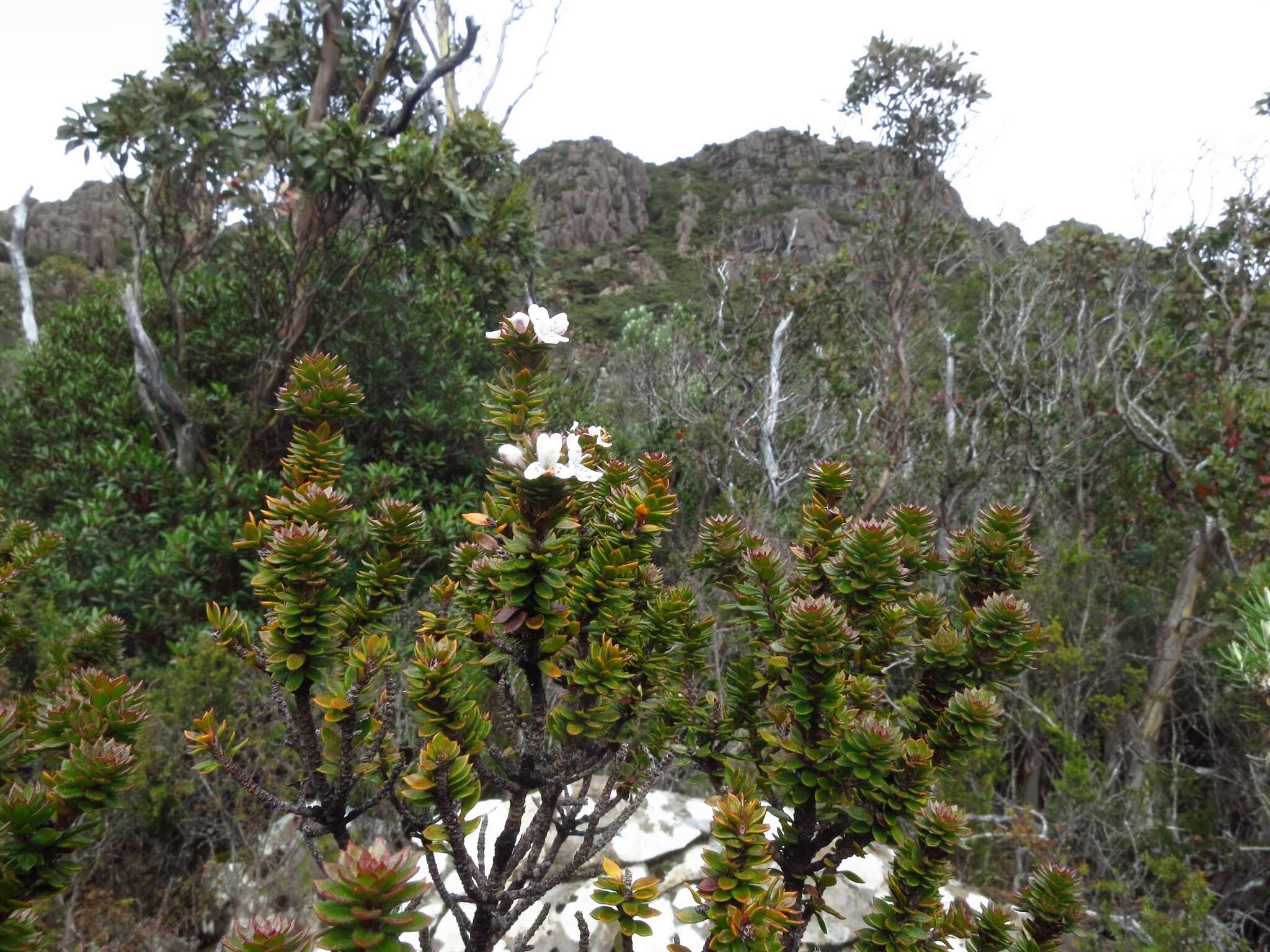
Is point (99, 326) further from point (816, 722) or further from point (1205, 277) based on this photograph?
point (1205, 277)

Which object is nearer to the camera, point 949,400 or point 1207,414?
point 1207,414

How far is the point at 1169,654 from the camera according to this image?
500cm

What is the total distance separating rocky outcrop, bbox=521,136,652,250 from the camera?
5200 centimetres

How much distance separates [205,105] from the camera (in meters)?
4.48

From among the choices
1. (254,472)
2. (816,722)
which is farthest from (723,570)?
(254,472)

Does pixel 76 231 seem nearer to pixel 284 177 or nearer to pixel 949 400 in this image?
pixel 284 177

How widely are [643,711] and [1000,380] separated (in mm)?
6749

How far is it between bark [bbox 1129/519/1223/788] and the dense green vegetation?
0.11ft

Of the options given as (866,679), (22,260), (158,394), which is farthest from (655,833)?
(22,260)

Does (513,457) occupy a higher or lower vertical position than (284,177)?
lower

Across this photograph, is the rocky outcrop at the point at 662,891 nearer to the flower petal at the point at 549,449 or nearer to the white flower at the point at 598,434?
the white flower at the point at 598,434

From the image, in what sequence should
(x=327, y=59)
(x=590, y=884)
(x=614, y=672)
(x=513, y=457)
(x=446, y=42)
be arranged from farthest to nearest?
(x=446, y=42), (x=327, y=59), (x=590, y=884), (x=614, y=672), (x=513, y=457)

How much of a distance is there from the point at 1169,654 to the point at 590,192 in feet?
187

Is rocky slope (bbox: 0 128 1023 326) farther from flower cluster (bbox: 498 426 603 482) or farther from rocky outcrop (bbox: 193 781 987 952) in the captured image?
flower cluster (bbox: 498 426 603 482)
